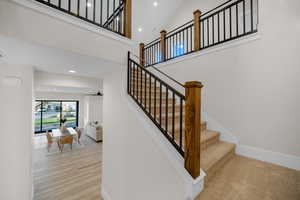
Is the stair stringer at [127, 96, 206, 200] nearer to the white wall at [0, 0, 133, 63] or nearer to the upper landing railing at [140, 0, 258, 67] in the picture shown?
the white wall at [0, 0, 133, 63]

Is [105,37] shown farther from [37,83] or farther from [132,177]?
[37,83]

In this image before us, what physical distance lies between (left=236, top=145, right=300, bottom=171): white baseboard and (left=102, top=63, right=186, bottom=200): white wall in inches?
68.4

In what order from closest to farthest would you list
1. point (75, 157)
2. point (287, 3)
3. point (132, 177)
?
point (287, 3), point (132, 177), point (75, 157)

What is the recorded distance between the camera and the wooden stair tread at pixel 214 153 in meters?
1.68

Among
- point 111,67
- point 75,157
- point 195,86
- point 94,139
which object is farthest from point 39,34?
point 94,139

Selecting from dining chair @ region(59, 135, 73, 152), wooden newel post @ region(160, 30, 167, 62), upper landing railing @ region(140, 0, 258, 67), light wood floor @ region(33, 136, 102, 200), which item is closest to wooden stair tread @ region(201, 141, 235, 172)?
upper landing railing @ region(140, 0, 258, 67)

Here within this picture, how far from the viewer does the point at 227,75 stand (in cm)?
262

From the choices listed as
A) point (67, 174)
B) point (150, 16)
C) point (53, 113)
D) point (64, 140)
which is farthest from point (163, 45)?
point (53, 113)

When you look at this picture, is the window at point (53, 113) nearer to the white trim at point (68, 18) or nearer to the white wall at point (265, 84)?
the white trim at point (68, 18)

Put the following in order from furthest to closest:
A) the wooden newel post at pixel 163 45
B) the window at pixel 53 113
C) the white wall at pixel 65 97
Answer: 1. the window at pixel 53 113
2. the white wall at pixel 65 97
3. the wooden newel post at pixel 163 45

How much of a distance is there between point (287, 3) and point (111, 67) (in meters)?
3.25

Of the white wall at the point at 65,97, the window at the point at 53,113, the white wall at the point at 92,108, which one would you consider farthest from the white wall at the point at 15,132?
the window at the point at 53,113

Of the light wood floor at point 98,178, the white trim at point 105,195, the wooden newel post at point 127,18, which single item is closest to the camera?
the light wood floor at point 98,178

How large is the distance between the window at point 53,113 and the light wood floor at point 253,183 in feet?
32.2
